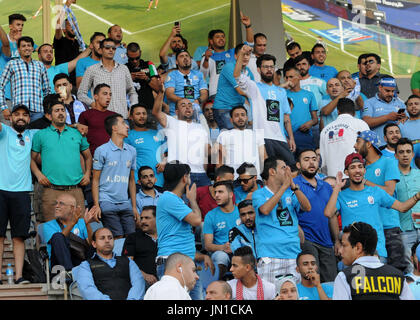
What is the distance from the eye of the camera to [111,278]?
8266mm

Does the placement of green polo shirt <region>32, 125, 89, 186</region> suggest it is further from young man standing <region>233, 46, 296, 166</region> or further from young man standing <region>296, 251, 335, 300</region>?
young man standing <region>296, 251, 335, 300</region>

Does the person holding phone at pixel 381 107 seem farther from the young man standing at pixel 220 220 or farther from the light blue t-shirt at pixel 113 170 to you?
the light blue t-shirt at pixel 113 170

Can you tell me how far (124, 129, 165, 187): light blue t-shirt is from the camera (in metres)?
10.6

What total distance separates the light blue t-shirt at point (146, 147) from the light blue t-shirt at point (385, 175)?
2.66 metres

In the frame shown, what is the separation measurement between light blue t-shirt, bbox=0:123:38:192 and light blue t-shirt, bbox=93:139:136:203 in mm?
792

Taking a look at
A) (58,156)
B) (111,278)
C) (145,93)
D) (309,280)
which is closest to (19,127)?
(58,156)

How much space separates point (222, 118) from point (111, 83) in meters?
1.64

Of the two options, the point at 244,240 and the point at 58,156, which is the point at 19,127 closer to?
the point at 58,156

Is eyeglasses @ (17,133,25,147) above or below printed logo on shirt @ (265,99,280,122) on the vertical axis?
below

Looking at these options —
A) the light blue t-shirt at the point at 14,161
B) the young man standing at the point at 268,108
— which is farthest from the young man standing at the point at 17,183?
the young man standing at the point at 268,108

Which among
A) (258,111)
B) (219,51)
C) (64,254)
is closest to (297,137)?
(258,111)

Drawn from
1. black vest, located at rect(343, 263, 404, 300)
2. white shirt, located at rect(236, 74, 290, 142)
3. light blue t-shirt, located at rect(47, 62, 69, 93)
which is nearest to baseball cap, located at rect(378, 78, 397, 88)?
white shirt, located at rect(236, 74, 290, 142)

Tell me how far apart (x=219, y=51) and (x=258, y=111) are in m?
2.74

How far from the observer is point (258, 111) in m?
10.9
